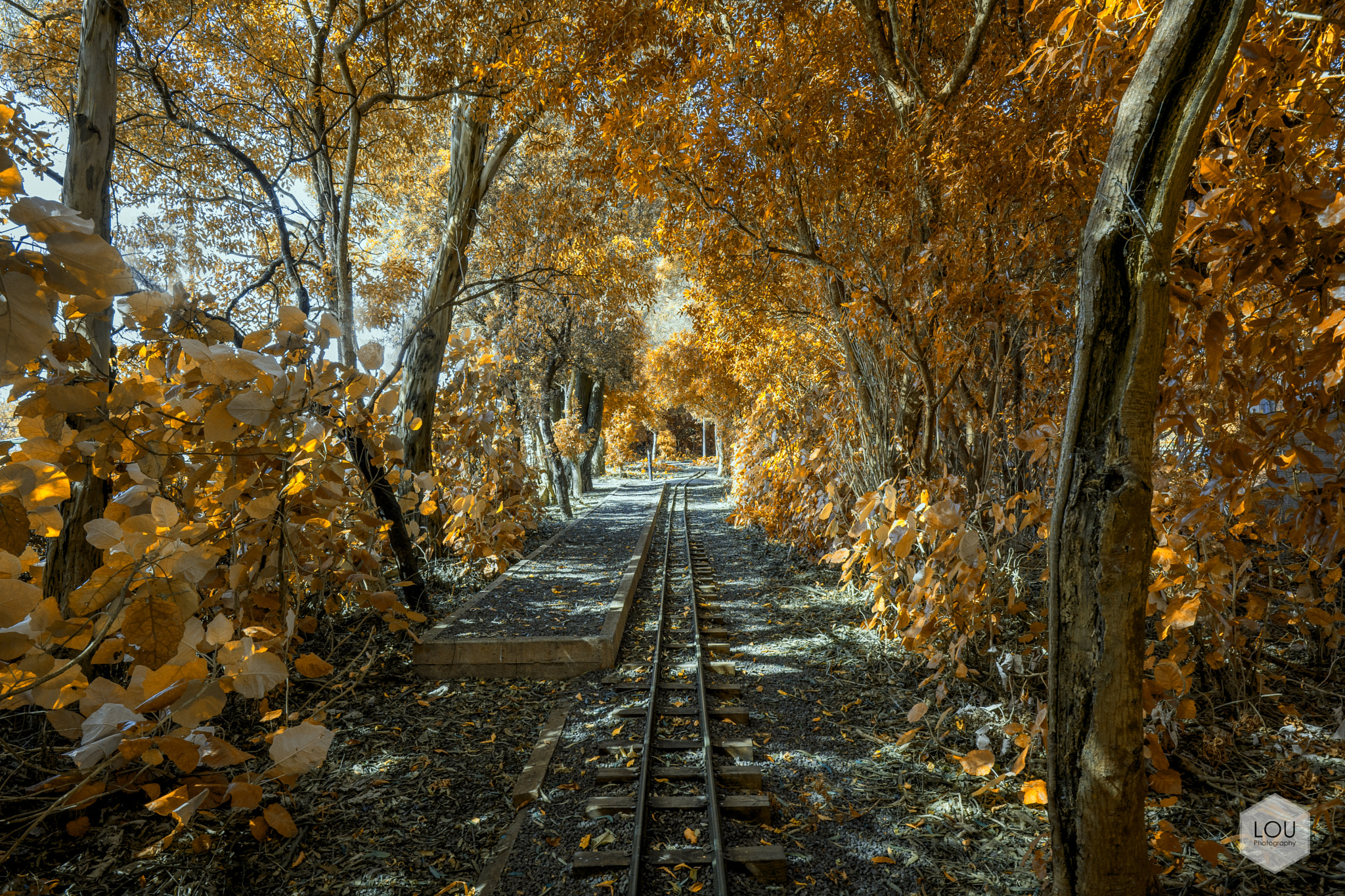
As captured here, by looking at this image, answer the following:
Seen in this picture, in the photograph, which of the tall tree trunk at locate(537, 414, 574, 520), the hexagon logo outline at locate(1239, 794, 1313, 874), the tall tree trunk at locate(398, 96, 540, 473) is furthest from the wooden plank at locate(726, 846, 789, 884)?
the tall tree trunk at locate(537, 414, 574, 520)

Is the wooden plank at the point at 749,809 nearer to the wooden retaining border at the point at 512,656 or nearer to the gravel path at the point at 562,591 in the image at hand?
the wooden retaining border at the point at 512,656

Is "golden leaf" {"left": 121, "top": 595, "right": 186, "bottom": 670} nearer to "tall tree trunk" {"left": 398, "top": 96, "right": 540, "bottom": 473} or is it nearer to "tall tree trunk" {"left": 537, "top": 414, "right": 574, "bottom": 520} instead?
"tall tree trunk" {"left": 398, "top": 96, "right": 540, "bottom": 473}

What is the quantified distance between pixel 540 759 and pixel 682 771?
938 millimetres

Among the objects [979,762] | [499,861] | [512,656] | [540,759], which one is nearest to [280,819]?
[499,861]

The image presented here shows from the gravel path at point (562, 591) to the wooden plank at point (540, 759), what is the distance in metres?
1.21

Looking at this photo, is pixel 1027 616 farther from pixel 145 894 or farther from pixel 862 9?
pixel 145 894

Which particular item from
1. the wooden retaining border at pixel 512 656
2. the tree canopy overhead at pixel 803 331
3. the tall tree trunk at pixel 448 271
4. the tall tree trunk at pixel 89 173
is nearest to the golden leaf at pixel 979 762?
the tree canopy overhead at pixel 803 331

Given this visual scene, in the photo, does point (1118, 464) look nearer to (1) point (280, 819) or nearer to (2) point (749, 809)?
(2) point (749, 809)

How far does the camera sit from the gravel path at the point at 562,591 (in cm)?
636

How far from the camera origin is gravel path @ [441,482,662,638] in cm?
636

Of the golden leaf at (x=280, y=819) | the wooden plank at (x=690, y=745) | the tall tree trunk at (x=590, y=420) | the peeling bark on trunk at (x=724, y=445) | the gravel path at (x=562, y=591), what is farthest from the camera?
the peeling bark on trunk at (x=724, y=445)

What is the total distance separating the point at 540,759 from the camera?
167 inches

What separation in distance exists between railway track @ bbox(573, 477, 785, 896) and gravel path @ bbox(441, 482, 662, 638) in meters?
0.84

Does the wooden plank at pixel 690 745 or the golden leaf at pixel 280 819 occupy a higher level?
the golden leaf at pixel 280 819
